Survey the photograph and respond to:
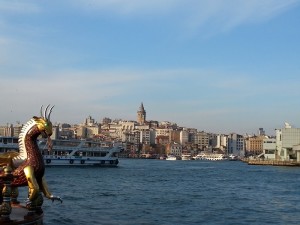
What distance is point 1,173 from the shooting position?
1407cm

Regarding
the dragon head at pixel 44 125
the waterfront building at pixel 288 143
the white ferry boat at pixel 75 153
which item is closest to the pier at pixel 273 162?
the waterfront building at pixel 288 143

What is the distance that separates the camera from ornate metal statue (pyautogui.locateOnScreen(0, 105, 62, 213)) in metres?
13.9

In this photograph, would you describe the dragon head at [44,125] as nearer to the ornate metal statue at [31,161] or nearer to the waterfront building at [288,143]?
the ornate metal statue at [31,161]

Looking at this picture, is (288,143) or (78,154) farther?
(288,143)

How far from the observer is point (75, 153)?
268 feet

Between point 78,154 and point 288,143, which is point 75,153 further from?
point 288,143

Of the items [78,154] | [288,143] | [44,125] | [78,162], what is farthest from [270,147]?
[44,125]

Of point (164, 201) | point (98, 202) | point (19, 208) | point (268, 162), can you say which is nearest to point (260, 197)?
point (164, 201)

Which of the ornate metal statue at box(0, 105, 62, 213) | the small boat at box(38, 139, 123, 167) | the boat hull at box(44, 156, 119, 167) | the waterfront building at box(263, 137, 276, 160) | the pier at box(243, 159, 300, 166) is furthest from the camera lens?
the waterfront building at box(263, 137, 276, 160)

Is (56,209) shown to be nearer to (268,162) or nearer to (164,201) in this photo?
(164,201)

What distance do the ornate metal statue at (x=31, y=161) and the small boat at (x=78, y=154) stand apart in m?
62.7

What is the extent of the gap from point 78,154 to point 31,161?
6901cm

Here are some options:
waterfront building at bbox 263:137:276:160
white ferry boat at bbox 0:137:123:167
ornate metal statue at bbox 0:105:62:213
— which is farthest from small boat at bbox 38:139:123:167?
ornate metal statue at bbox 0:105:62:213

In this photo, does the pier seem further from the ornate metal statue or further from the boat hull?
the ornate metal statue
